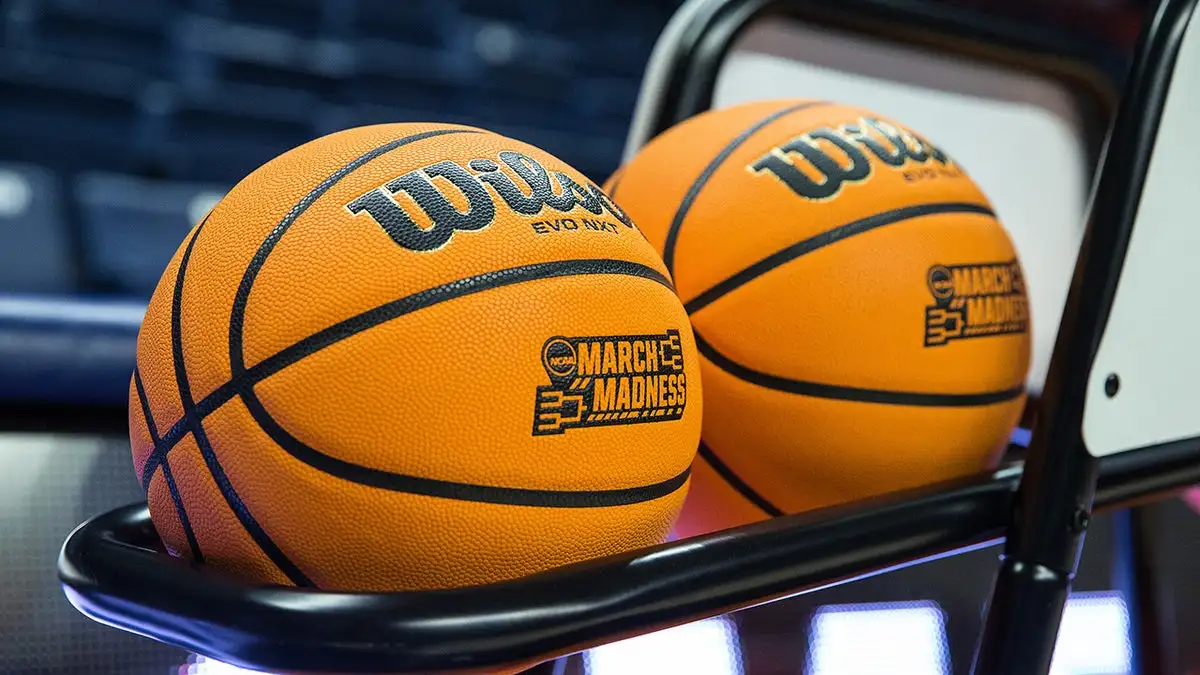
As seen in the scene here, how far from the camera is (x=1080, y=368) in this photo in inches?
20.9

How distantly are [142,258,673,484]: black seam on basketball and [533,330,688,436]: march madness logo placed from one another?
35mm

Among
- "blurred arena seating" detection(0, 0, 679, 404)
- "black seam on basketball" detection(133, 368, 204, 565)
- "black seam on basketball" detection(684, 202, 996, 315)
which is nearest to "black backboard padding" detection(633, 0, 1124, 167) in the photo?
"black seam on basketball" detection(684, 202, 996, 315)

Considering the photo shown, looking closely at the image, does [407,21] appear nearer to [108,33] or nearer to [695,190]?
[108,33]

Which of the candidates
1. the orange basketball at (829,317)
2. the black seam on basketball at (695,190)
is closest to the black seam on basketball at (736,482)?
the orange basketball at (829,317)

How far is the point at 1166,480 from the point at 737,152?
0.33 meters

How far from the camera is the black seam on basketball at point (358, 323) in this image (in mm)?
400

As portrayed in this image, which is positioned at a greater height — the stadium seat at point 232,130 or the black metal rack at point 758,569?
the stadium seat at point 232,130

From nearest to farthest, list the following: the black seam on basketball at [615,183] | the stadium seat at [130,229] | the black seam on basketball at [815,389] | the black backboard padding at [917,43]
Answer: the black seam on basketball at [815,389], the black seam on basketball at [615,183], the black backboard padding at [917,43], the stadium seat at [130,229]

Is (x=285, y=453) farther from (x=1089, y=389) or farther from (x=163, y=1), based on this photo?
(x=163, y=1)

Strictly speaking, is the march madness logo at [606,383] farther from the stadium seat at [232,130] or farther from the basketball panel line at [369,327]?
the stadium seat at [232,130]

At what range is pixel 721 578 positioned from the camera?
1.32 ft

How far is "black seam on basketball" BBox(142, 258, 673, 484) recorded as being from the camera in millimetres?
400

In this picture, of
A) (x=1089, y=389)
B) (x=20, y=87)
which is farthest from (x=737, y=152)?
(x=20, y=87)

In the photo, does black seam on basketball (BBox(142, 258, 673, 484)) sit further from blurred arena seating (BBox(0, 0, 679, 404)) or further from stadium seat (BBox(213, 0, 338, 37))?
stadium seat (BBox(213, 0, 338, 37))
